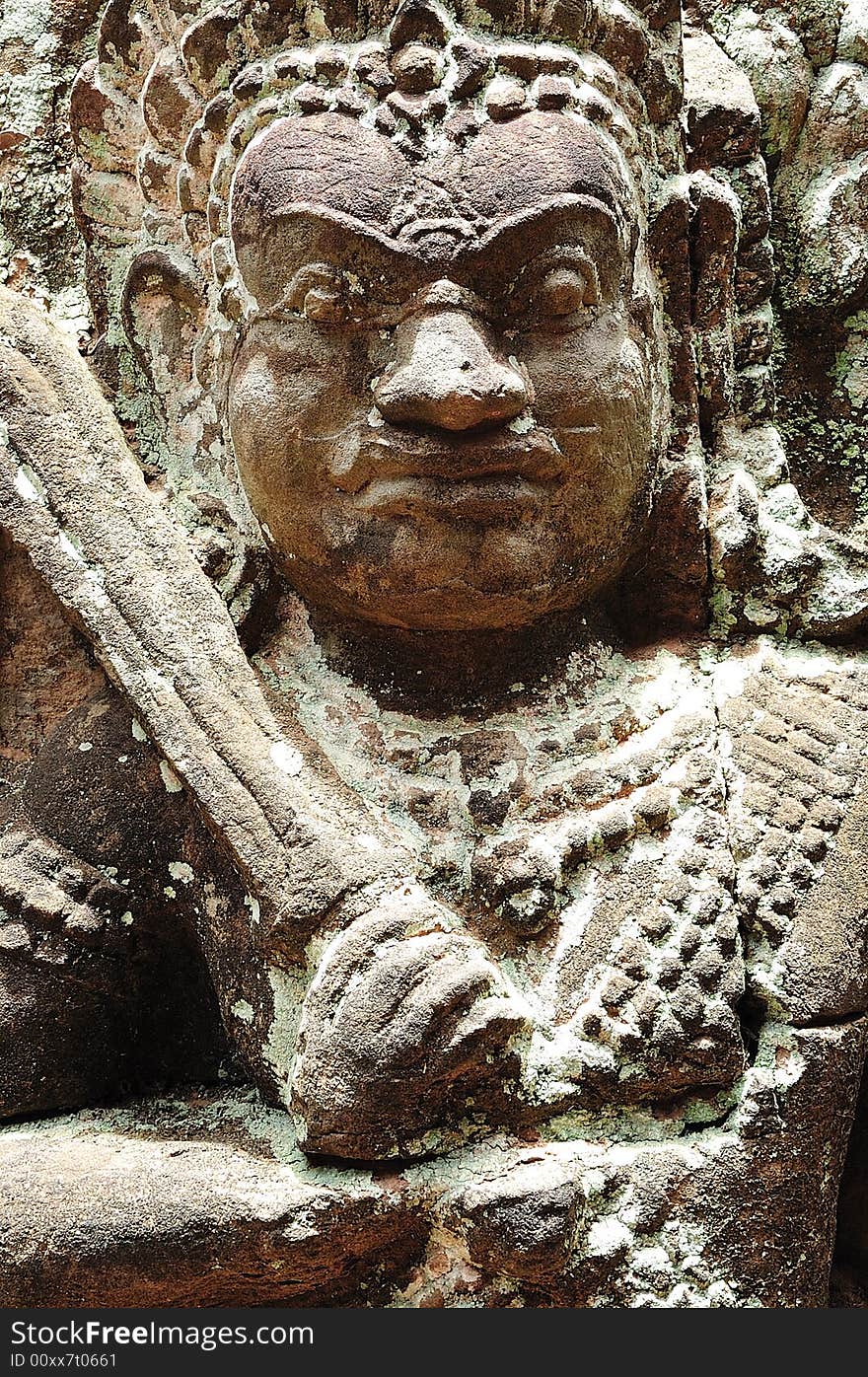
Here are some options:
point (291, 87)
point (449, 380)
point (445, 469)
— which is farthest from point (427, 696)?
point (291, 87)

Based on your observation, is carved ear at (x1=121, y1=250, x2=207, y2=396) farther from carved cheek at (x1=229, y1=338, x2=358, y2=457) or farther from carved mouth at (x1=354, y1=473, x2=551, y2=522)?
carved mouth at (x1=354, y1=473, x2=551, y2=522)

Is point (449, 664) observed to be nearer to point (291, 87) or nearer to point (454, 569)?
point (454, 569)

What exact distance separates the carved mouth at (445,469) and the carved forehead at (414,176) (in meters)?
0.23

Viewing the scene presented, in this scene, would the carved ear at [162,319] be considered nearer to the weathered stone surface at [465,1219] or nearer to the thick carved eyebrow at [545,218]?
the thick carved eyebrow at [545,218]

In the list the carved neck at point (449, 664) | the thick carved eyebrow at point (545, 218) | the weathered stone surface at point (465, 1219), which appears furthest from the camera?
the carved neck at point (449, 664)

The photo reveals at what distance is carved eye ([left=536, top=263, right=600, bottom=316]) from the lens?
1.76 m

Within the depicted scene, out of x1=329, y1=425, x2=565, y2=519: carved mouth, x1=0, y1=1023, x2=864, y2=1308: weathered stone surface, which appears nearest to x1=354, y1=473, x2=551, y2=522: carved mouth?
x1=329, y1=425, x2=565, y2=519: carved mouth

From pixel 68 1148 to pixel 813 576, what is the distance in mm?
1186

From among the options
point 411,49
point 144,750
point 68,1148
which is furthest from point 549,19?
point 68,1148

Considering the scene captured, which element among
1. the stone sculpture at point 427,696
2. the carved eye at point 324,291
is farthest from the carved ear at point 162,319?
the carved eye at point 324,291

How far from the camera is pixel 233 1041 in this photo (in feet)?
6.06

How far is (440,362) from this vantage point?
169 centimetres

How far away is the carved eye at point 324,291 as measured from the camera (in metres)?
1.75

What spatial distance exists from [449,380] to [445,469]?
11 centimetres
